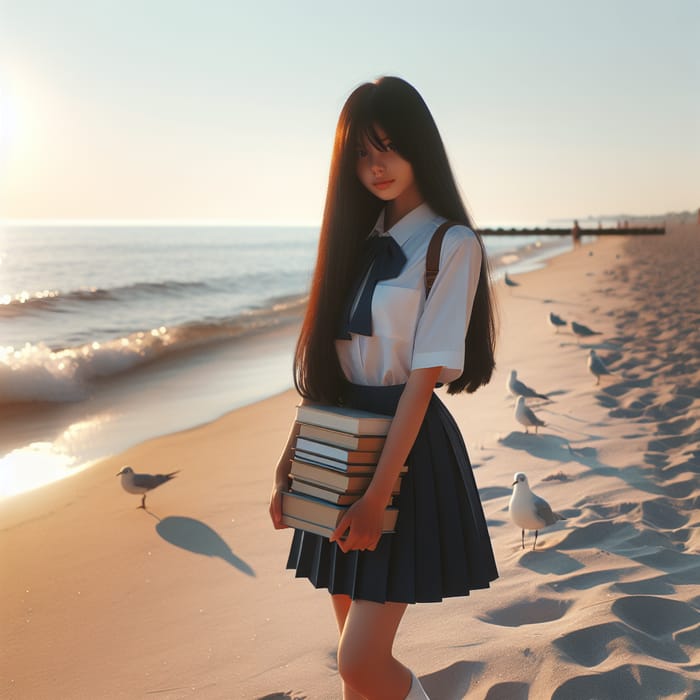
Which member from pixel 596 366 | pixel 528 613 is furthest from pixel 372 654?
pixel 596 366

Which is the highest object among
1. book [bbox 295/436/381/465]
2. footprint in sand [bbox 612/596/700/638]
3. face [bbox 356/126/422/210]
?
face [bbox 356/126/422/210]

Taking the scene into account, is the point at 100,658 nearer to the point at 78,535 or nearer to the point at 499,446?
the point at 78,535

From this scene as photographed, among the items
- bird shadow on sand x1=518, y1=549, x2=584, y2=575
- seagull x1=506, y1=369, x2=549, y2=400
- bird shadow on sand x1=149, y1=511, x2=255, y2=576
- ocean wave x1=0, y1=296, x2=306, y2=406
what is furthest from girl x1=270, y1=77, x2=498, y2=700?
ocean wave x1=0, y1=296, x2=306, y2=406

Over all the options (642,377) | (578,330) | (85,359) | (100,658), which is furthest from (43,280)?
(100,658)

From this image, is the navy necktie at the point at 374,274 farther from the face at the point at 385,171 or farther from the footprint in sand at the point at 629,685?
the footprint in sand at the point at 629,685

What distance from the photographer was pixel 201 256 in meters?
48.3

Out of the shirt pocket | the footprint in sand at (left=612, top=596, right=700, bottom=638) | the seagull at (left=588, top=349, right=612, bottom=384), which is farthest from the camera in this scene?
the seagull at (left=588, top=349, right=612, bottom=384)

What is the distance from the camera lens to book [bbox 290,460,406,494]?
188cm

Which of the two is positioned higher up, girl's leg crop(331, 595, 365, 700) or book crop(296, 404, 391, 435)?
book crop(296, 404, 391, 435)

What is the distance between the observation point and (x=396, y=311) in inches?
77.7

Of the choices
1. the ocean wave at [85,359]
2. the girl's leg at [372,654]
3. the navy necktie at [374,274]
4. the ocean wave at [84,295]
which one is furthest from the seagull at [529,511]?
the ocean wave at [84,295]

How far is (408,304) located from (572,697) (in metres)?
1.53

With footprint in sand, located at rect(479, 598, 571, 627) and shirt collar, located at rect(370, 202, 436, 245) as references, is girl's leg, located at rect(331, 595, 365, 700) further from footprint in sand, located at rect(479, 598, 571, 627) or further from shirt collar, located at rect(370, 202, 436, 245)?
footprint in sand, located at rect(479, 598, 571, 627)

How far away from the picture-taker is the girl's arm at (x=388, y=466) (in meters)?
1.86
